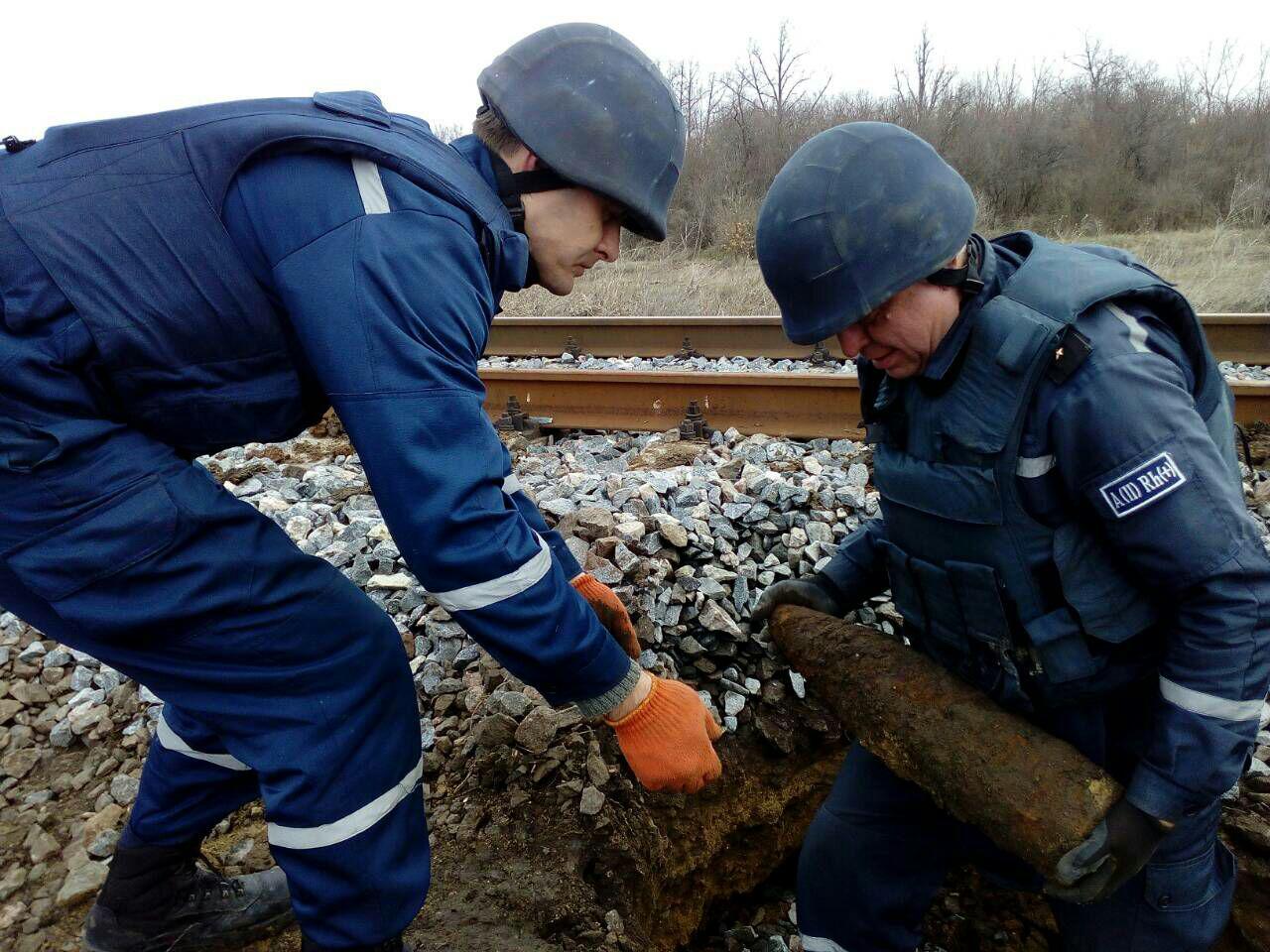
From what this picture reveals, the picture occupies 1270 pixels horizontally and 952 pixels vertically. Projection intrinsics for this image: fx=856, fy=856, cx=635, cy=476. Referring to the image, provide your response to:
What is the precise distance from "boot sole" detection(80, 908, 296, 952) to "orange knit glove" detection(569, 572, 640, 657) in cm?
123

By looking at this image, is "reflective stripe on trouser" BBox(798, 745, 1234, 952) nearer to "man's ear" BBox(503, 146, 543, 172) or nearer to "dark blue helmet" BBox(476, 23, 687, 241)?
"dark blue helmet" BBox(476, 23, 687, 241)

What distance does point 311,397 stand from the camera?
1.86 m

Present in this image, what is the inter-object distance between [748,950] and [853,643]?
143 centimetres

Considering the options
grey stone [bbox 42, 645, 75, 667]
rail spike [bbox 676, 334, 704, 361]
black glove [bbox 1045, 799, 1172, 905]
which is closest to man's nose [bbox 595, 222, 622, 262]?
black glove [bbox 1045, 799, 1172, 905]

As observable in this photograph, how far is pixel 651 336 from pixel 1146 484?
21.1ft

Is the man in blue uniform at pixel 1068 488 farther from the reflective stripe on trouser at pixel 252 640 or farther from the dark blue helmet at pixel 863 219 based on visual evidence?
the reflective stripe on trouser at pixel 252 640

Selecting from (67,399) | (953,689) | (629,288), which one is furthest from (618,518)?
(629,288)

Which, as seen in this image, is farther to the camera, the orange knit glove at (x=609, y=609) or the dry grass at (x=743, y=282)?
the dry grass at (x=743, y=282)

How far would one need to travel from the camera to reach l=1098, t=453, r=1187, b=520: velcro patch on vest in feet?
5.35

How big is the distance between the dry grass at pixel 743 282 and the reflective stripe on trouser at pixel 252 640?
8532 mm

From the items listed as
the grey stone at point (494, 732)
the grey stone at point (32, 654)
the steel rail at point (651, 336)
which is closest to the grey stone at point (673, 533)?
the grey stone at point (494, 732)

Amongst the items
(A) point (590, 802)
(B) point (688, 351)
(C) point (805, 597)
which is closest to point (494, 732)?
(A) point (590, 802)

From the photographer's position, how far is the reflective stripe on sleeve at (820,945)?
247cm

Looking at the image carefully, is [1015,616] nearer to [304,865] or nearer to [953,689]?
[953,689]
